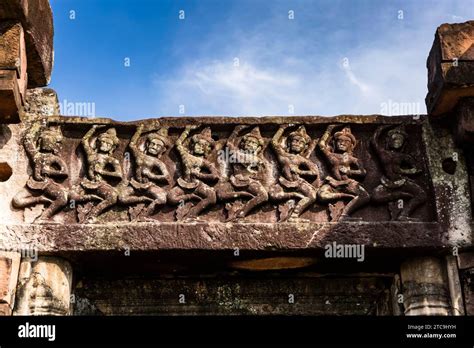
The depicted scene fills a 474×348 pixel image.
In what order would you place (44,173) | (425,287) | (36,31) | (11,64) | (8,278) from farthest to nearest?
(44,173), (425,287), (36,31), (8,278), (11,64)

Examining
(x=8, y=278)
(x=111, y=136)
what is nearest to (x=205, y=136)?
(x=111, y=136)

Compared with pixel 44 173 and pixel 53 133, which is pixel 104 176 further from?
pixel 53 133

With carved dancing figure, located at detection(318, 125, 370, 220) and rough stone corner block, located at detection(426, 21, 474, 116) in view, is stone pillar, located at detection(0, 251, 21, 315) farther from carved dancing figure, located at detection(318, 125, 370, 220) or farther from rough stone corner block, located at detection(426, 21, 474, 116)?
rough stone corner block, located at detection(426, 21, 474, 116)

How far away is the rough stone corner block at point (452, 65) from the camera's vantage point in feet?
21.2

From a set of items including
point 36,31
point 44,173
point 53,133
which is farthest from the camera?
point 53,133

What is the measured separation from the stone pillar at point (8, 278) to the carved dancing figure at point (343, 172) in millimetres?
2498

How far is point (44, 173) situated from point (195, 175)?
1246 millimetres

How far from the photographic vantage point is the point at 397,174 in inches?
268

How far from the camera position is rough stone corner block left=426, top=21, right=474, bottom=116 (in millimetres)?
6457

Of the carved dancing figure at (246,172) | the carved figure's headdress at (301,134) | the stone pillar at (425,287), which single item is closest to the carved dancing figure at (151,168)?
the carved dancing figure at (246,172)
